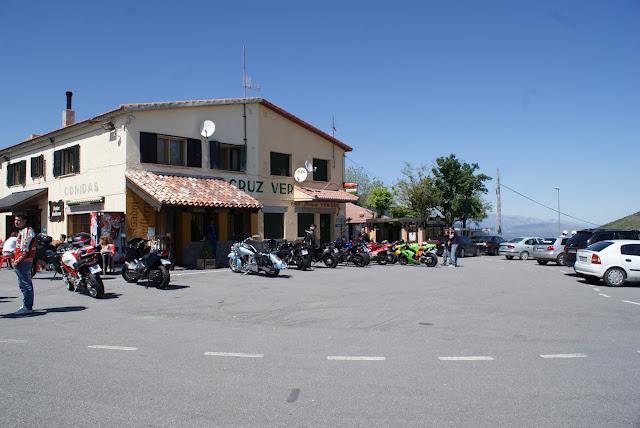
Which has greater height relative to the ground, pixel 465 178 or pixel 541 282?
pixel 465 178

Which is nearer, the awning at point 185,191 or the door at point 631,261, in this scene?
the door at point 631,261

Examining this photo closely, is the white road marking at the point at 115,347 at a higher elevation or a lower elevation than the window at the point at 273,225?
lower

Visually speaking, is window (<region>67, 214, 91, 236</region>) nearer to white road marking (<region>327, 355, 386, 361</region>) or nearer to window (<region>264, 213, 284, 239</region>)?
window (<region>264, 213, 284, 239</region>)

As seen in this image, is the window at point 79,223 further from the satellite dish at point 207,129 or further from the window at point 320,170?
the window at point 320,170

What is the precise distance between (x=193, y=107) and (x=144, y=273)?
10118 mm

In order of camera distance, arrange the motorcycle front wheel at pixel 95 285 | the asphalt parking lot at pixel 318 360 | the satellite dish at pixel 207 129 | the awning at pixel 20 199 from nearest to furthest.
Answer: the asphalt parking lot at pixel 318 360 < the motorcycle front wheel at pixel 95 285 < the satellite dish at pixel 207 129 < the awning at pixel 20 199

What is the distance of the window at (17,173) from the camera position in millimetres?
26031

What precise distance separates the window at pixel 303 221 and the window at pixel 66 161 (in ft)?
33.6

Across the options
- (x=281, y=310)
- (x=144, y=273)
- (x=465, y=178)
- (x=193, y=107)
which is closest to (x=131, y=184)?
(x=193, y=107)

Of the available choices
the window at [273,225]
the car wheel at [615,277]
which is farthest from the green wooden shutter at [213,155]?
the car wheel at [615,277]

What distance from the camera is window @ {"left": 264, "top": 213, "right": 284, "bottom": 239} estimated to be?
23688 mm

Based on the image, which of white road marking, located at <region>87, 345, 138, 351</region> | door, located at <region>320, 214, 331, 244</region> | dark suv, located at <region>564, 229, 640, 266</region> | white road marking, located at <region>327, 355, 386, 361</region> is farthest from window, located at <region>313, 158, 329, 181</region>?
white road marking, located at <region>327, 355, 386, 361</region>

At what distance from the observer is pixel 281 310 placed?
10.1 meters

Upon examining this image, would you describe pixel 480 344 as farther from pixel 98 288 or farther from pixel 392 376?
pixel 98 288
